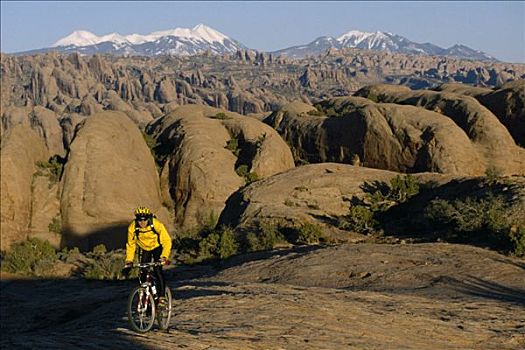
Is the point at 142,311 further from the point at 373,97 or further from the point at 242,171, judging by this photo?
the point at 373,97

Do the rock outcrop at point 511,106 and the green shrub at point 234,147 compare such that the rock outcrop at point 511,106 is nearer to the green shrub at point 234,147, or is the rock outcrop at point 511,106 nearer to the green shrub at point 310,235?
the green shrub at point 234,147

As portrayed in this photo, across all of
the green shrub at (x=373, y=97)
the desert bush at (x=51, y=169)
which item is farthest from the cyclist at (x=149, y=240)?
the green shrub at (x=373, y=97)

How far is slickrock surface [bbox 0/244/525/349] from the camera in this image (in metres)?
9.31

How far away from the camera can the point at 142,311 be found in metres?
10.1

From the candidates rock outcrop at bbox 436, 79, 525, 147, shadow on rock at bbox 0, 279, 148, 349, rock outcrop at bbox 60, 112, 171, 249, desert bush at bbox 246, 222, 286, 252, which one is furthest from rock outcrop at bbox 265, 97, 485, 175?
shadow on rock at bbox 0, 279, 148, 349

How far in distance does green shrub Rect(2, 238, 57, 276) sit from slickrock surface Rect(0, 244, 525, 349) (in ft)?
12.2

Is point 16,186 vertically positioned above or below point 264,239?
above

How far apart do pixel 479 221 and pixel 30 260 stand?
54.4 ft

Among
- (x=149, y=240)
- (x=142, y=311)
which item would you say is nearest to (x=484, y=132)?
(x=149, y=240)

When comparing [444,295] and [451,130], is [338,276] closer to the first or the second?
[444,295]

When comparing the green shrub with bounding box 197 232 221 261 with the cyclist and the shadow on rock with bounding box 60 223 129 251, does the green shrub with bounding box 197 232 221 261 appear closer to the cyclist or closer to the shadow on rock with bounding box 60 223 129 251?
the shadow on rock with bounding box 60 223 129 251

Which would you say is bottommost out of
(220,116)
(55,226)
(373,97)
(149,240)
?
(55,226)

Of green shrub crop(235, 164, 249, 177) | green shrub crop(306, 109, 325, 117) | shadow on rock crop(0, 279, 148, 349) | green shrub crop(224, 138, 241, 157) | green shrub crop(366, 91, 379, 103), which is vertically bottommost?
shadow on rock crop(0, 279, 148, 349)

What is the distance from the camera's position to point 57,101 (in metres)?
141
